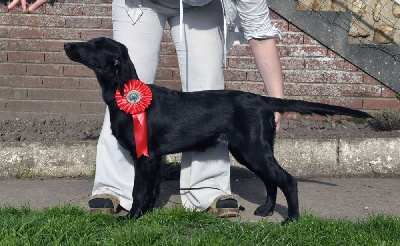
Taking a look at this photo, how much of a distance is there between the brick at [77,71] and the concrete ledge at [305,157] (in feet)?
4.02

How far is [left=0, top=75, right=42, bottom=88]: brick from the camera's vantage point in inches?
308

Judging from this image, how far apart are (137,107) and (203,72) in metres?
0.64

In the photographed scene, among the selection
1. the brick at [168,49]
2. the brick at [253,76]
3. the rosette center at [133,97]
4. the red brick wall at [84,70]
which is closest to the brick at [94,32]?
the red brick wall at [84,70]

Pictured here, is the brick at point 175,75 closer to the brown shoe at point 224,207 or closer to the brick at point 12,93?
the brick at point 12,93

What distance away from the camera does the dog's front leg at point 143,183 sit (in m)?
5.08

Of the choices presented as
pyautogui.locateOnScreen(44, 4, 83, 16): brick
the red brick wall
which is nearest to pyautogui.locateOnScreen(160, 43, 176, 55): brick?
the red brick wall

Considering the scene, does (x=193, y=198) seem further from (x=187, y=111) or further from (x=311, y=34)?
(x=311, y=34)

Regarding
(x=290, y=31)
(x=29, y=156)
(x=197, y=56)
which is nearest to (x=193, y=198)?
(x=197, y=56)

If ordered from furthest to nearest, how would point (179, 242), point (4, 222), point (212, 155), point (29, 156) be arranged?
point (29, 156) < point (212, 155) < point (4, 222) < point (179, 242)

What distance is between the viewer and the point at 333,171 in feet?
22.2

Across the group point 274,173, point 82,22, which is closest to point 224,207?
point 274,173

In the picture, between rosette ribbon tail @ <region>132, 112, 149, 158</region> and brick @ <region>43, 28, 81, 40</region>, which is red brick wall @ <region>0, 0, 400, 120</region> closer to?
brick @ <region>43, 28, 81, 40</region>

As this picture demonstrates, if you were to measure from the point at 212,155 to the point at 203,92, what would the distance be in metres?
0.53

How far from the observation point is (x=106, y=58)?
16.4ft
